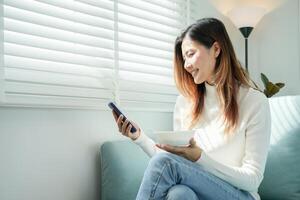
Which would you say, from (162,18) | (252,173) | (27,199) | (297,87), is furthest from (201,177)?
(297,87)

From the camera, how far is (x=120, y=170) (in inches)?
63.4

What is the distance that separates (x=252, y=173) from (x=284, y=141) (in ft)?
1.38

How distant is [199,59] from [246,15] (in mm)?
925

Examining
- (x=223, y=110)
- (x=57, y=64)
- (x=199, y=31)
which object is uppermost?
(x=199, y=31)

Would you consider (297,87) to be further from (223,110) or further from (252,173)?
(252,173)

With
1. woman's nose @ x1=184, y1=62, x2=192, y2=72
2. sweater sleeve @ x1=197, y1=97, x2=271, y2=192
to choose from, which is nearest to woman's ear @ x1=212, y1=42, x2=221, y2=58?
woman's nose @ x1=184, y1=62, x2=192, y2=72

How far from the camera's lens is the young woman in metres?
1.22

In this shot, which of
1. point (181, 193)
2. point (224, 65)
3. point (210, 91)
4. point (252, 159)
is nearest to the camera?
point (181, 193)

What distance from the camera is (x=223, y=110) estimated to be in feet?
4.82

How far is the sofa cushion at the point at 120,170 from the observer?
159 cm

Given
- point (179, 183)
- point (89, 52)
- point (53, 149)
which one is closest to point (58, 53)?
point (89, 52)

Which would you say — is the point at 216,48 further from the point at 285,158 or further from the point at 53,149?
the point at 53,149

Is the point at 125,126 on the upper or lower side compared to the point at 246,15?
lower

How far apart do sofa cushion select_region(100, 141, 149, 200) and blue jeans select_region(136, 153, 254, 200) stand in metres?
0.37
